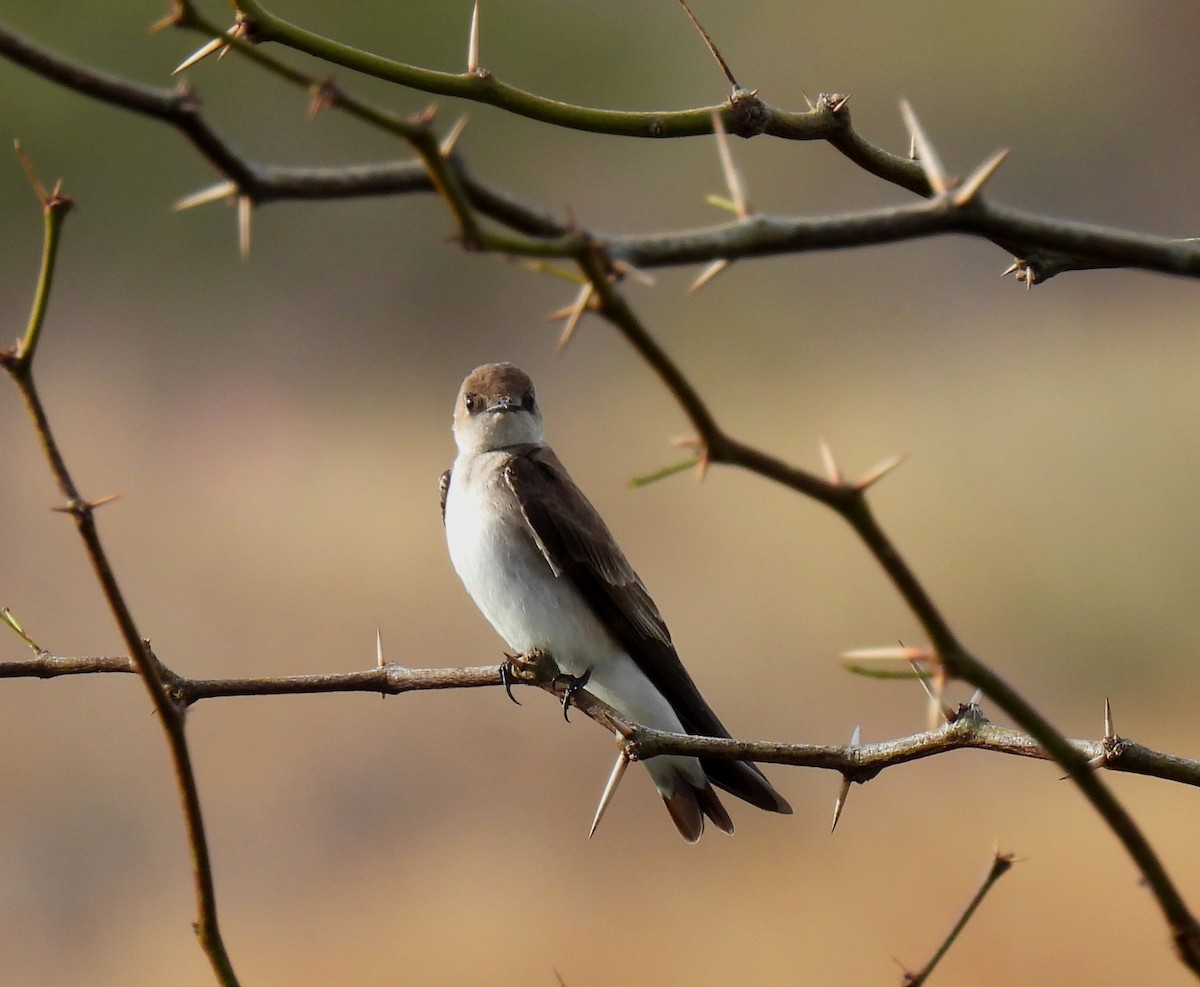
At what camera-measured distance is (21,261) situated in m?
15.7

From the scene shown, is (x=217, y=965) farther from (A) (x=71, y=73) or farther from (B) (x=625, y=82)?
(B) (x=625, y=82)

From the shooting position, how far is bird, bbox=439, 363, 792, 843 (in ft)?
11.6

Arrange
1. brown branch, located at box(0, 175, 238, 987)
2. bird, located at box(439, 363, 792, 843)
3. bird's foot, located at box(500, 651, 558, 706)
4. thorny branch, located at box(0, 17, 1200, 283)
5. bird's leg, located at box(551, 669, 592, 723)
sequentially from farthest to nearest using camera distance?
bird, located at box(439, 363, 792, 843), bird's leg, located at box(551, 669, 592, 723), bird's foot, located at box(500, 651, 558, 706), brown branch, located at box(0, 175, 238, 987), thorny branch, located at box(0, 17, 1200, 283)

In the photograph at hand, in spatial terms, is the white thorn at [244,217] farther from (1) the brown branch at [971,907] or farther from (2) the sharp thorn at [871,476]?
(1) the brown branch at [971,907]

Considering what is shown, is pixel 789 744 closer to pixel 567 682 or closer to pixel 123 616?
pixel 123 616

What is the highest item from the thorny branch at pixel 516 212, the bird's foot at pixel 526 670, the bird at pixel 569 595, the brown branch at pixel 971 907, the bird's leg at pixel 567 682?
the bird at pixel 569 595

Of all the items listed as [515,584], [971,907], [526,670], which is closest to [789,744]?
[971,907]

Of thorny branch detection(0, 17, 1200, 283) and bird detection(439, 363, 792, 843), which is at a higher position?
bird detection(439, 363, 792, 843)

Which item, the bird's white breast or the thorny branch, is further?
the bird's white breast

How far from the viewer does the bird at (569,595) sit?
3.55 meters

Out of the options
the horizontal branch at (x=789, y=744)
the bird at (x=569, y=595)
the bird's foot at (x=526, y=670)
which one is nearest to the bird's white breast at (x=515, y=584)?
the bird at (x=569, y=595)

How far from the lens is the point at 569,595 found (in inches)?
143

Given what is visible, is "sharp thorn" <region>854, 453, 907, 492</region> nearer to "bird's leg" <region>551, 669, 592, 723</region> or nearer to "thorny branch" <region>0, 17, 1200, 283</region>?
"thorny branch" <region>0, 17, 1200, 283</region>

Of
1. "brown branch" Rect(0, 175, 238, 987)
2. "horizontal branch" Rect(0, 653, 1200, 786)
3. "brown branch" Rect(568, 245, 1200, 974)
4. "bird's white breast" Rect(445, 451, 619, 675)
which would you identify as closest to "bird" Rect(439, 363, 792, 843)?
"bird's white breast" Rect(445, 451, 619, 675)
